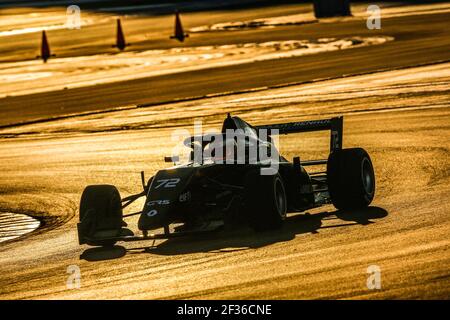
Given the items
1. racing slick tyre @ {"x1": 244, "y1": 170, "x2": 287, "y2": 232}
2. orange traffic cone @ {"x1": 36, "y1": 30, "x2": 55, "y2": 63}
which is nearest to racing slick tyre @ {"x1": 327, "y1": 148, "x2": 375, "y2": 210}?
racing slick tyre @ {"x1": 244, "y1": 170, "x2": 287, "y2": 232}

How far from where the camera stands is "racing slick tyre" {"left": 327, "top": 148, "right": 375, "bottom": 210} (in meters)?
14.4

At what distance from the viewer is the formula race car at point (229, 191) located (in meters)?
13.4

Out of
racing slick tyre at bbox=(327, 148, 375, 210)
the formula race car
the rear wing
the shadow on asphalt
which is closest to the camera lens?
the shadow on asphalt

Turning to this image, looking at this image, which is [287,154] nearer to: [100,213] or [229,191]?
[229,191]

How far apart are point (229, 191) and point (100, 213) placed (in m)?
1.53

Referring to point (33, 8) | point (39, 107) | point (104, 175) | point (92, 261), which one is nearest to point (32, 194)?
point (104, 175)

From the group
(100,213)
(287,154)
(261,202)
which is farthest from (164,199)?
(287,154)

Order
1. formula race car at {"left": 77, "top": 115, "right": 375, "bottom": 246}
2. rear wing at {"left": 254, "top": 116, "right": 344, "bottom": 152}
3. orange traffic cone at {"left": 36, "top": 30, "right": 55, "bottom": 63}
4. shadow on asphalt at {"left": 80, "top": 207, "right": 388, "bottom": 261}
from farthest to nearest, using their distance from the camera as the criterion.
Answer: orange traffic cone at {"left": 36, "top": 30, "right": 55, "bottom": 63} → rear wing at {"left": 254, "top": 116, "right": 344, "bottom": 152} → formula race car at {"left": 77, "top": 115, "right": 375, "bottom": 246} → shadow on asphalt at {"left": 80, "top": 207, "right": 388, "bottom": 261}

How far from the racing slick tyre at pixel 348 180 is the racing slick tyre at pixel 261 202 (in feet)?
3.93

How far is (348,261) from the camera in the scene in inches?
456

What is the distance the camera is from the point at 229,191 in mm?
13914

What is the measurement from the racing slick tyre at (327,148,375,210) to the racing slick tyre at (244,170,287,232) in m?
1.20

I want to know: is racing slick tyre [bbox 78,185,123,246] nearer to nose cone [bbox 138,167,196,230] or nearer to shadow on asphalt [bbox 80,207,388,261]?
shadow on asphalt [bbox 80,207,388,261]

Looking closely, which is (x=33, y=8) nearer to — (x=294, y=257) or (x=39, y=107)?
(x=39, y=107)
